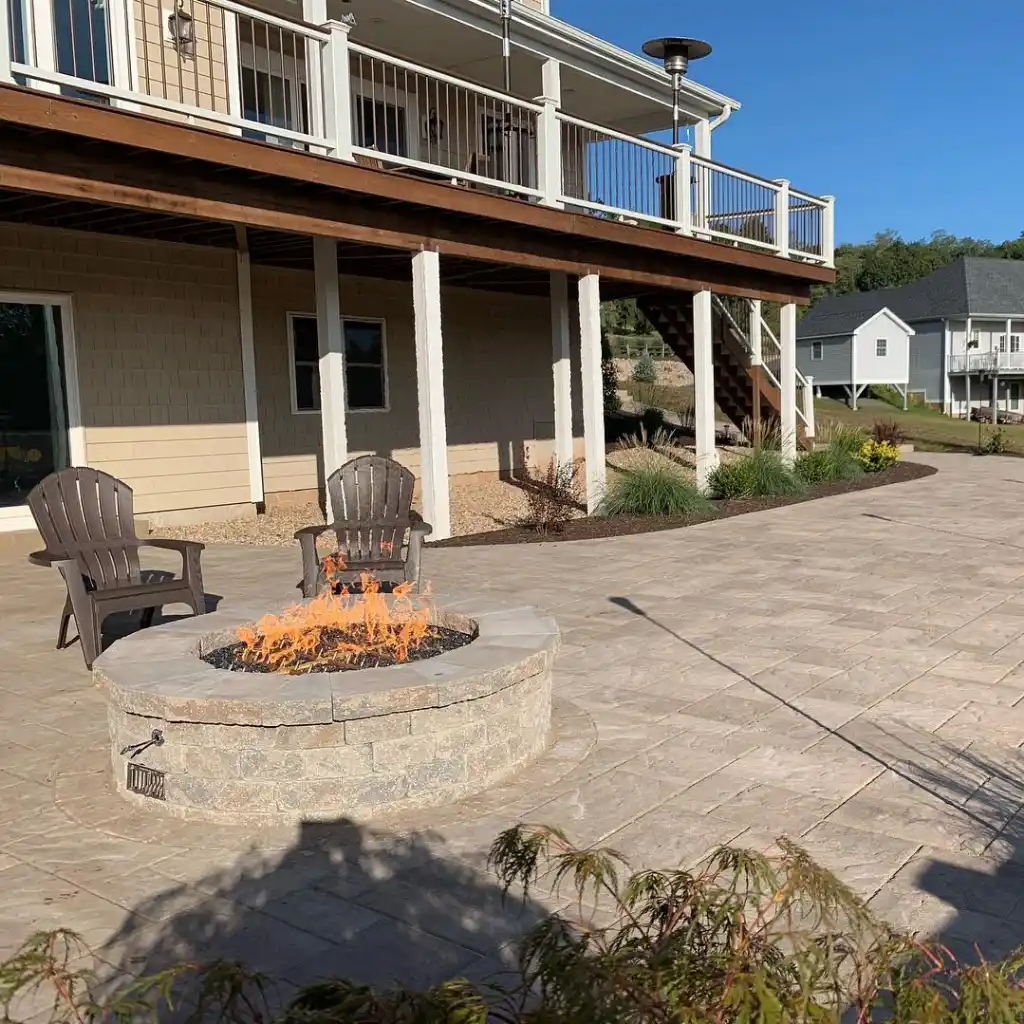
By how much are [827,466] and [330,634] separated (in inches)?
479

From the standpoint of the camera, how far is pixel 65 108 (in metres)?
6.59

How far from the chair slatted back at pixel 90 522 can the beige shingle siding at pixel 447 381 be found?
20.2 ft

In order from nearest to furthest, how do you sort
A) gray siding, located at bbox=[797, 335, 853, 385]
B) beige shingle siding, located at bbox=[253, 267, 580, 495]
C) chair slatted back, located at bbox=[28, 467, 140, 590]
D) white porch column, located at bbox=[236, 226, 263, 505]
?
chair slatted back, located at bbox=[28, 467, 140, 590]
white porch column, located at bbox=[236, 226, 263, 505]
beige shingle siding, located at bbox=[253, 267, 580, 495]
gray siding, located at bbox=[797, 335, 853, 385]

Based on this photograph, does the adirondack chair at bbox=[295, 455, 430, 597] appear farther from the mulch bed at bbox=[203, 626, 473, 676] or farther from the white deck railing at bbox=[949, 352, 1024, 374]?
the white deck railing at bbox=[949, 352, 1024, 374]

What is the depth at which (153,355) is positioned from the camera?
1091 centimetres

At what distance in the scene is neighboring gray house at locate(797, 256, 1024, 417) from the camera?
48.0m

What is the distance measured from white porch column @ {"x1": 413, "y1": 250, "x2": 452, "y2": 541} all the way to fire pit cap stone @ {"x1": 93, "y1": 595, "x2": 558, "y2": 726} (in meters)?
5.79

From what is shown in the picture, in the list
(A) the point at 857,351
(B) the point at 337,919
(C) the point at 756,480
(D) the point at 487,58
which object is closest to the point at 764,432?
(C) the point at 756,480

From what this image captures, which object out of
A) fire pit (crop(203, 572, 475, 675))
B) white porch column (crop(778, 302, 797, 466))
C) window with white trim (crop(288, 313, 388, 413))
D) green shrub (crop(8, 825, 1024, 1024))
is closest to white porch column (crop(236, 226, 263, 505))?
window with white trim (crop(288, 313, 388, 413))

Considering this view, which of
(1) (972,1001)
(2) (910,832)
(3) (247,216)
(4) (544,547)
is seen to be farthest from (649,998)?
(4) (544,547)

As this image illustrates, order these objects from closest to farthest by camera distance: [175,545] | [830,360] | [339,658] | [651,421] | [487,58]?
[339,658] < [175,545] < [487,58] < [651,421] < [830,360]

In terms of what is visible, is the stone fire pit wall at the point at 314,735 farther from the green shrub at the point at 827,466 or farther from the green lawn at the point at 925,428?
the green lawn at the point at 925,428

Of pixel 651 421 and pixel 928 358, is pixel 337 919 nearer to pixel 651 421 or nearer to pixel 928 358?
pixel 651 421

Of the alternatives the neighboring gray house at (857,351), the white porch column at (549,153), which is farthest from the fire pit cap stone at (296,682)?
the neighboring gray house at (857,351)
